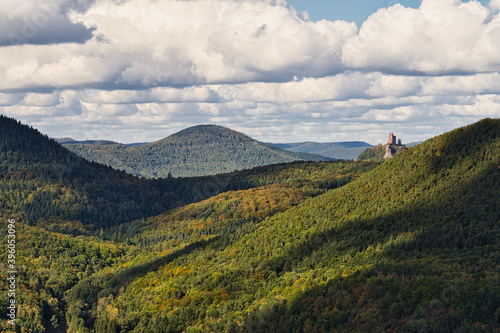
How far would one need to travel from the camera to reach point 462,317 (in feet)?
452

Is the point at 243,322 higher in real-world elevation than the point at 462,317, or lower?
lower

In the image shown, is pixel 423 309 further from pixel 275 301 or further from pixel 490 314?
pixel 275 301

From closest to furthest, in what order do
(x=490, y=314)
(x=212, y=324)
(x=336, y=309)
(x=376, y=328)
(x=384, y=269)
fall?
(x=490, y=314) → (x=376, y=328) → (x=336, y=309) → (x=384, y=269) → (x=212, y=324)

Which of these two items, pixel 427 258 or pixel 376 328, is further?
pixel 427 258

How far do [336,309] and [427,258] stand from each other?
4311 cm

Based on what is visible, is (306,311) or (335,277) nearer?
(306,311)

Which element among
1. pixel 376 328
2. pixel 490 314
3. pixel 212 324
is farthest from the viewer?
pixel 212 324

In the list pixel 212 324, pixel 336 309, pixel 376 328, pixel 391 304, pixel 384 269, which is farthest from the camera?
pixel 212 324

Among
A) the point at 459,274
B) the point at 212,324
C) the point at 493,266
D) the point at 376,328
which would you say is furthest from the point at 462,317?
the point at 212,324

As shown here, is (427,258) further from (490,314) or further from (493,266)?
(490,314)

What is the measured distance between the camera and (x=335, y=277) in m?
196

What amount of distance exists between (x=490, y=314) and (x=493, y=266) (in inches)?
1560

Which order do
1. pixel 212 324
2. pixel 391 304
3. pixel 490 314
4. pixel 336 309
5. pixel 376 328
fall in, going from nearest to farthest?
1. pixel 490 314
2. pixel 376 328
3. pixel 391 304
4. pixel 336 309
5. pixel 212 324

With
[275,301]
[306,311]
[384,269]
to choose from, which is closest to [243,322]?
[275,301]
